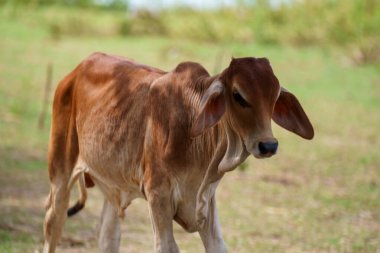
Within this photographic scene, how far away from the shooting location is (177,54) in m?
17.8

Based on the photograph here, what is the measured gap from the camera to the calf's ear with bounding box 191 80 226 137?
17.0 ft

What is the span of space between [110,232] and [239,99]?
5.54ft

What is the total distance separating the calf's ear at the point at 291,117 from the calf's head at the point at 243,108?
0.07 metres

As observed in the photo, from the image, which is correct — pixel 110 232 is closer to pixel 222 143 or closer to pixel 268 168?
pixel 222 143

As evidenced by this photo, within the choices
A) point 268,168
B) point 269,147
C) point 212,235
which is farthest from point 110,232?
point 268,168

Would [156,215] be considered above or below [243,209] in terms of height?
above

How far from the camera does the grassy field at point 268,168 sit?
8.05m

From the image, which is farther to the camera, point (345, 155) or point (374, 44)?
point (374, 44)

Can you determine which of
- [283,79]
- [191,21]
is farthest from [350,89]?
[191,21]

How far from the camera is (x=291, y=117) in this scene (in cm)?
546

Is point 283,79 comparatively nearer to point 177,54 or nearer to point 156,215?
point 177,54

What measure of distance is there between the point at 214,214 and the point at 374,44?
1246 centimetres

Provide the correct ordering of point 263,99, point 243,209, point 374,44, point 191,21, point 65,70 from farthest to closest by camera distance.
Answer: point 191,21 → point 374,44 → point 65,70 → point 243,209 → point 263,99

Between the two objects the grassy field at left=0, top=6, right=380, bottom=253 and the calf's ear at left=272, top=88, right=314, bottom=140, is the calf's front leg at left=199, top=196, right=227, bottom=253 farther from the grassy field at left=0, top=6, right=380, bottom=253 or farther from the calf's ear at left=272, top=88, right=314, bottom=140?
the grassy field at left=0, top=6, right=380, bottom=253
